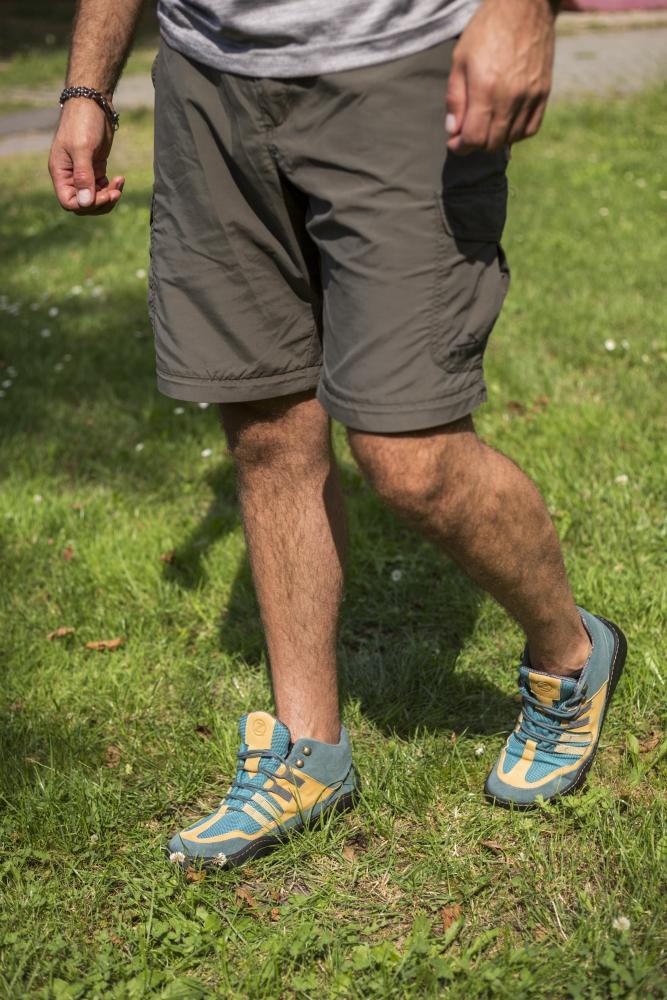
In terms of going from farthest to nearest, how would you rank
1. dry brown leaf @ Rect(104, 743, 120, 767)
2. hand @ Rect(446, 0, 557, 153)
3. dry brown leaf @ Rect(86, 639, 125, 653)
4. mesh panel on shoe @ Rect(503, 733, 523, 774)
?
dry brown leaf @ Rect(86, 639, 125, 653)
dry brown leaf @ Rect(104, 743, 120, 767)
mesh panel on shoe @ Rect(503, 733, 523, 774)
hand @ Rect(446, 0, 557, 153)

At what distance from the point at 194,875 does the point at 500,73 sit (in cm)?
146

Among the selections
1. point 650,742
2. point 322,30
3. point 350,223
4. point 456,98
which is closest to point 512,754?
point 650,742

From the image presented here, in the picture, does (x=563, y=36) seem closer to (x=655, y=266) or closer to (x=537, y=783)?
(x=655, y=266)

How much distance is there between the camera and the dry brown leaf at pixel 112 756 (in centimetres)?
236

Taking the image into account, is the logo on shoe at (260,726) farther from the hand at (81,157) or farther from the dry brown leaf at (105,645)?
the hand at (81,157)

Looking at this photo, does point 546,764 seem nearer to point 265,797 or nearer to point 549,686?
point 549,686

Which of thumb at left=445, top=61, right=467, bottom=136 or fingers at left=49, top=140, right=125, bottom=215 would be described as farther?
fingers at left=49, top=140, right=125, bottom=215

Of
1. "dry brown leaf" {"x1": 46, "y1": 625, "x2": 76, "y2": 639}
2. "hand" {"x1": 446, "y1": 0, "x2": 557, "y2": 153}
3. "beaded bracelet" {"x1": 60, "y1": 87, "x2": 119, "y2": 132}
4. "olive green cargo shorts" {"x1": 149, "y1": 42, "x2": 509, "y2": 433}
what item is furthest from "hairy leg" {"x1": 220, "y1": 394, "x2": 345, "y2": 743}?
"dry brown leaf" {"x1": 46, "y1": 625, "x2": 76, "y2": 639}

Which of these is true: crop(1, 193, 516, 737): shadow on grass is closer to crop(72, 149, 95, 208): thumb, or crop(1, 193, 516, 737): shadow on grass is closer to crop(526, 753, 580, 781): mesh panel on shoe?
crop(526, 753, 580, 781): mesh panel on shoe

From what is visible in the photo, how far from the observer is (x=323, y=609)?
213 centimetres

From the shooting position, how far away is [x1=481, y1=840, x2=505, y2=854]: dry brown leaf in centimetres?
202

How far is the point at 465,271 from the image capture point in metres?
1.68

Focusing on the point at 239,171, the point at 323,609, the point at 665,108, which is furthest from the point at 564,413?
the point at 665,108

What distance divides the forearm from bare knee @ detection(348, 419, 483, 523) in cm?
91
